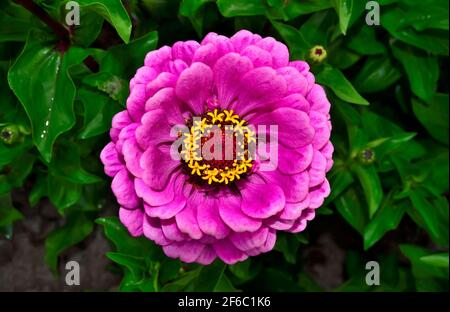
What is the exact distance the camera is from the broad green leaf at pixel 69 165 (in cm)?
149

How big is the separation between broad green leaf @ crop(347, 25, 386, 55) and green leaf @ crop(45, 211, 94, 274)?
0.92 meters

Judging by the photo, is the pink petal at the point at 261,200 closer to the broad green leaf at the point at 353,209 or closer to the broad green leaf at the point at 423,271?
the broad green leaf at the point at 353,209

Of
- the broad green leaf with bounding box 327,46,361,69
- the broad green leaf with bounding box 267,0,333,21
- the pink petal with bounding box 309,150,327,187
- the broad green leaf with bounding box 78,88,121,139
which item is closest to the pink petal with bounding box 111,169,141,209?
the broad green leaf with bounding box 78,88,121,139

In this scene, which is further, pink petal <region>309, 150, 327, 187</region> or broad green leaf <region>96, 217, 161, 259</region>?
broad green leaf <region>96, 217, 161, 259</region>

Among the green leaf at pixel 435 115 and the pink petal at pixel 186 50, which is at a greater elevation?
the pink petal at pixel 186 50

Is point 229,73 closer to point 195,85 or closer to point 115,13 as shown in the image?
Result: point 195,85

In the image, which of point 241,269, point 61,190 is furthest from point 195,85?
point 241,269

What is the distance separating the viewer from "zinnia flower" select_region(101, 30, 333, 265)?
1165 mm

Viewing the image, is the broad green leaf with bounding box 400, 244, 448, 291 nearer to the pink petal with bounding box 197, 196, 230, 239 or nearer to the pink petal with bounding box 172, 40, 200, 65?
the pink petal with bounding box 197, 196, 230, 239

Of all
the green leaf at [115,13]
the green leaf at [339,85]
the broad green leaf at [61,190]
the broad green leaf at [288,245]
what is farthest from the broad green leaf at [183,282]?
the green leaf at [115,13]

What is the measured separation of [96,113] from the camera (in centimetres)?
140

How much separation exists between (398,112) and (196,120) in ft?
3.15
